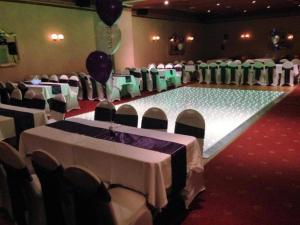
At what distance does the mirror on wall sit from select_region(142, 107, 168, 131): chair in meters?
6.14

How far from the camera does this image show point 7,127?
12.4 ft

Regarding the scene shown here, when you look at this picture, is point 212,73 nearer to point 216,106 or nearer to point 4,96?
point 216,106

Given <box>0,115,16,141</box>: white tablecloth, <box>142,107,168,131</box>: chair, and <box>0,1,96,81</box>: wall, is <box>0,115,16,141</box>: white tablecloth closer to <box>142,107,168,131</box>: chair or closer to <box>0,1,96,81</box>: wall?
<box>142,107,168,131</box>: chair

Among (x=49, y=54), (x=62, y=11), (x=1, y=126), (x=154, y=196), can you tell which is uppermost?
(x=62, y=11)

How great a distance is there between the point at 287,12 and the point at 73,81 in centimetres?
1291

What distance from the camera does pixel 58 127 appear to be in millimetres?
3354

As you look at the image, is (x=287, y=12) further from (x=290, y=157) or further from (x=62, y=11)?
(x=290, y=157)

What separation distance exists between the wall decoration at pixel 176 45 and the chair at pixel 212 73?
12.9ft

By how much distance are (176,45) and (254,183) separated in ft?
42.3

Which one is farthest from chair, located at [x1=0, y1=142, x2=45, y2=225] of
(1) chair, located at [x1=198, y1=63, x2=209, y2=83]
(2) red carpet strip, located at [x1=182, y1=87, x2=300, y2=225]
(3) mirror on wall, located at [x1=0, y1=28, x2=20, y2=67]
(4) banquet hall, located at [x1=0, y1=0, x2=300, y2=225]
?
(1) chair, located at [x1=198, y1=63, x2=209, y2=83]

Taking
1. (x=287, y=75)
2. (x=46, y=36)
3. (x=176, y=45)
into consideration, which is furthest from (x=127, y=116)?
(x=176, y=45)

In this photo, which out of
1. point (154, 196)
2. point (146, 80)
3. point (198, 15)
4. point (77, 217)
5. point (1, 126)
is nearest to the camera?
point (77, 217)

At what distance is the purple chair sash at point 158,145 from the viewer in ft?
8.34

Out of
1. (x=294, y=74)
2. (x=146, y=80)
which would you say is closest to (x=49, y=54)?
(x=146, y=80)
